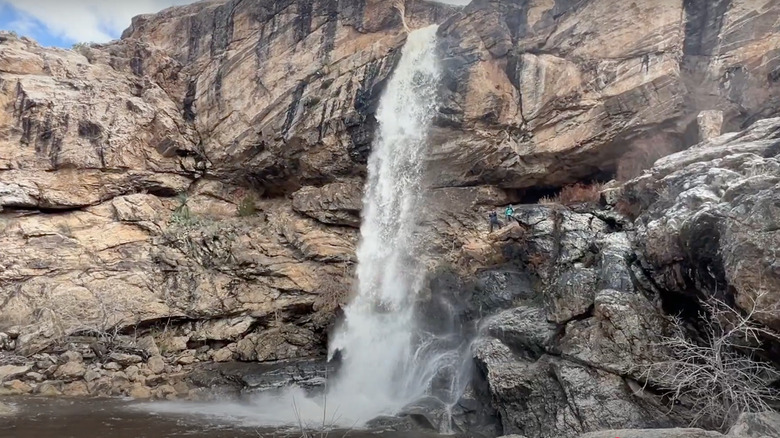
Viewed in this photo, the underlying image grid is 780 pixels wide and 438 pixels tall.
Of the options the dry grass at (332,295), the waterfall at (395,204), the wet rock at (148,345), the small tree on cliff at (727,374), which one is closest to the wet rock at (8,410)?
the wet rock at (148,345)

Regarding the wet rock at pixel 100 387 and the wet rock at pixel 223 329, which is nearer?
the wet rock at pixel 100 387

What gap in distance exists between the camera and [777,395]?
9.45 meters

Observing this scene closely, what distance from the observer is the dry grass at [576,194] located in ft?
67.5

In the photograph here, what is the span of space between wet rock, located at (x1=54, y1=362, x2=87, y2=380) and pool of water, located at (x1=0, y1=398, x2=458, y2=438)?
6.52ft

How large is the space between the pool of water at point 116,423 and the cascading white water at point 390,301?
3.19 ft

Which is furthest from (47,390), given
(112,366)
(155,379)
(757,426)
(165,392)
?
(757,426)

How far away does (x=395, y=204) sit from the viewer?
23219 mm

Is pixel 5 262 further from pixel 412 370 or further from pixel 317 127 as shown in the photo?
pixel 412 370

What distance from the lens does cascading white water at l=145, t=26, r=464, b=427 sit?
15922 mm

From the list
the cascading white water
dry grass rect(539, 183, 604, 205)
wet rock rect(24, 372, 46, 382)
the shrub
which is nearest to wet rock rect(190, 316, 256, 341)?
the cascading white water

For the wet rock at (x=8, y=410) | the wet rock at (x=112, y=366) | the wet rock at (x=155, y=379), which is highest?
the wet rock at (x=112, y=366)

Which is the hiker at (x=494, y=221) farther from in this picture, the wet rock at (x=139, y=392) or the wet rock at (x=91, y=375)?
the wet rock at (x=91, y=375)

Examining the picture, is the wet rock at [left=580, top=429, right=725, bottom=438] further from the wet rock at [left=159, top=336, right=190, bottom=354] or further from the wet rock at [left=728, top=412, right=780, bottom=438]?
the wet rock at [left=159, top=336, right=190, bottom=354]

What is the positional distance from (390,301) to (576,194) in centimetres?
865
